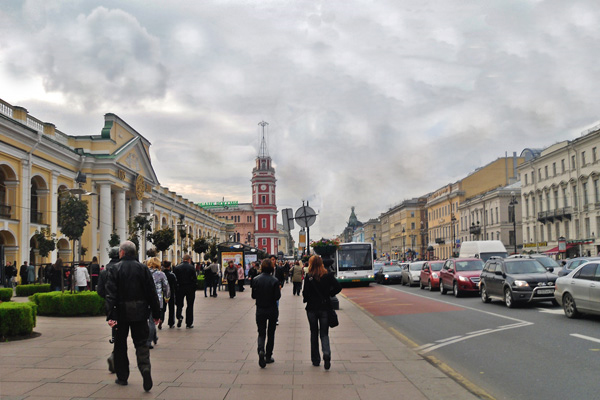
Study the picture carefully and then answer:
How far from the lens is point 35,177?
→ 4012cm

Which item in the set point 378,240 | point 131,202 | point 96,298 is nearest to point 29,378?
point 96,298

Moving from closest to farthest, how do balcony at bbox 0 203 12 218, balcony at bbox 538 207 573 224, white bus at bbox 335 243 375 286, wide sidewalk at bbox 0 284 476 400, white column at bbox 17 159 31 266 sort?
1. wide sidewalk at bbox 0 284 476 400
2. balcony at bbox 0 203 12 218
3. white column at bbox 17 159 31 266
4. white bus at bbox 335 243 375 286
5. balcony at bbox 538 207 573 224

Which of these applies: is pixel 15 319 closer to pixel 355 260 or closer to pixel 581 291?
pixel 581 291

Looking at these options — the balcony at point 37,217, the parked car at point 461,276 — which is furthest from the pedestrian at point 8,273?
the parked car at point 461,276

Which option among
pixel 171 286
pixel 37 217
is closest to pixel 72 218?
pixel 171 286

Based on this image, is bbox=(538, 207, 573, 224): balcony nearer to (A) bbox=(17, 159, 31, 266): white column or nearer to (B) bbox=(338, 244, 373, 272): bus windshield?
(B) bbox=(338, 244, 373, 272): bus windshield

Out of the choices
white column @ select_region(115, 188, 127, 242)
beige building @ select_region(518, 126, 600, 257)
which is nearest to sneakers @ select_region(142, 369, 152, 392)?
white column @ select_region(115, 188, 127, 242)

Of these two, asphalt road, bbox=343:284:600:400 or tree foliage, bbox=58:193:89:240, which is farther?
tree foliage, bbox=58:193:89:240

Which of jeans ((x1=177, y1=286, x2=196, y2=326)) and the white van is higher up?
the white van

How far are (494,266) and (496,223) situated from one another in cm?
6314

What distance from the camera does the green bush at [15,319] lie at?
1121cm

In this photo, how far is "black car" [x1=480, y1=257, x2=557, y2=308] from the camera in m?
18.2

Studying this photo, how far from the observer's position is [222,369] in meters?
8.69

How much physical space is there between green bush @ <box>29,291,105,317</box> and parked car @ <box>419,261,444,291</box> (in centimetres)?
1867
